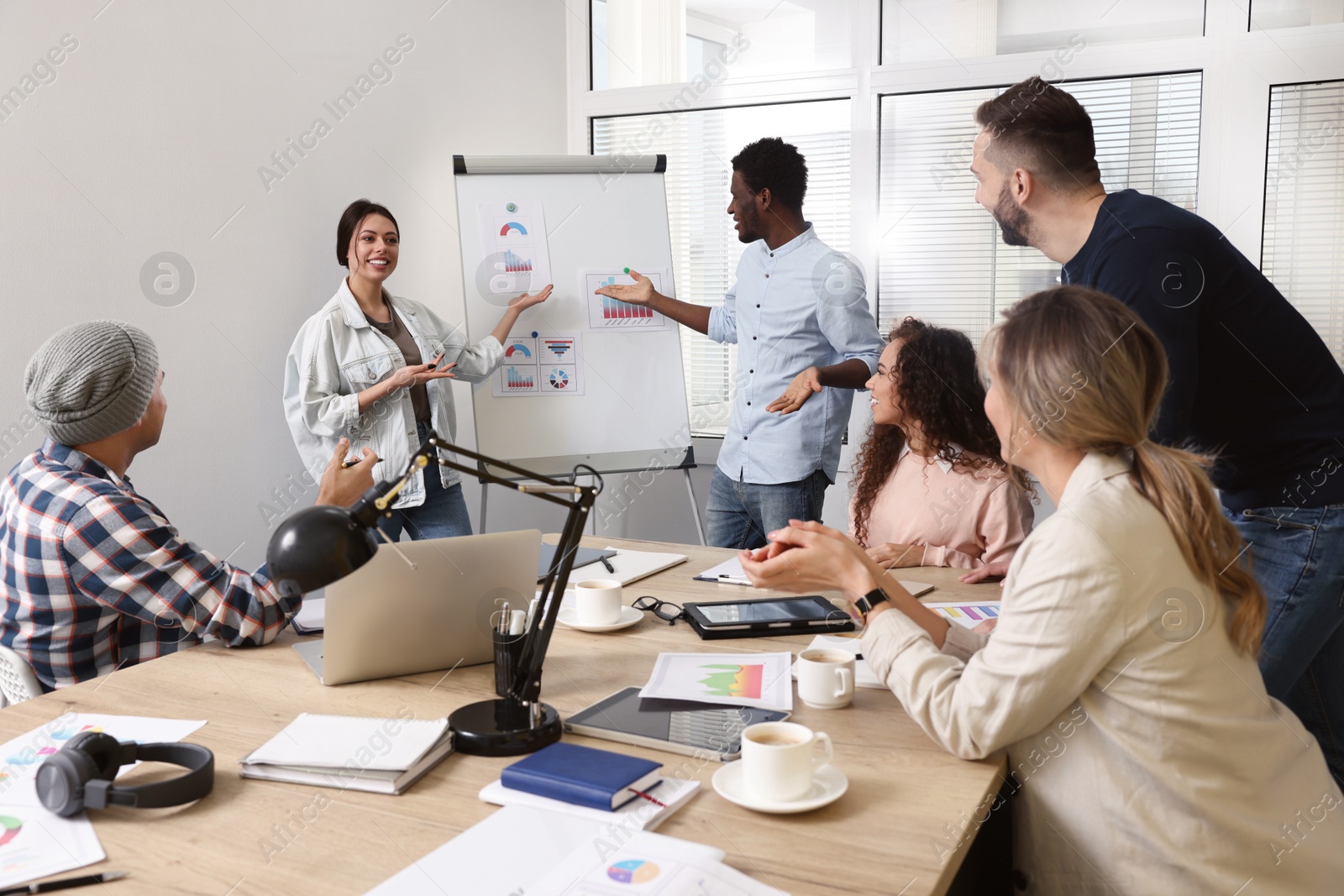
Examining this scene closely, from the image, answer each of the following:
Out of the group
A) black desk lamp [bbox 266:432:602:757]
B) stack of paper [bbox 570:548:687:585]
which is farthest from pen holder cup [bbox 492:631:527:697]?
stack of paper [bbox 570:548:687:585]

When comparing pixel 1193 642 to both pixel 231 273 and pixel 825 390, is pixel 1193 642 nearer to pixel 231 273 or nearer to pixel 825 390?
pixel 825 390

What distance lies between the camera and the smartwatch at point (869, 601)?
136 cm

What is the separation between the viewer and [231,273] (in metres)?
3.23

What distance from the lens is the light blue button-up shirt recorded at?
3.11 m

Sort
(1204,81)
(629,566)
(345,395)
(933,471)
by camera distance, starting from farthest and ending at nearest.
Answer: (1204,81) < (345,395) < (933,471) < (629,566)

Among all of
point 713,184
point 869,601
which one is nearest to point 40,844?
point 869,601

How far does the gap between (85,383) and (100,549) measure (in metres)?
0.28

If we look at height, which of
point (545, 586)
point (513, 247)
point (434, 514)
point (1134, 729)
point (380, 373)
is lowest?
point (434, 514)

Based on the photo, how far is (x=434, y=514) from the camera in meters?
3.45

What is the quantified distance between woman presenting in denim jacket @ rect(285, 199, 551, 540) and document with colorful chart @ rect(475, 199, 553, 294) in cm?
9

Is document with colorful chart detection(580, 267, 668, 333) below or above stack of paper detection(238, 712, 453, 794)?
above

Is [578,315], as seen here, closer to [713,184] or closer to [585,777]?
[713,184]

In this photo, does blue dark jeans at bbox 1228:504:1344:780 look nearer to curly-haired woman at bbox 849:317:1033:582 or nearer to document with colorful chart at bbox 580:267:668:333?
curly-haired woman at bbox 849:317:1033:582

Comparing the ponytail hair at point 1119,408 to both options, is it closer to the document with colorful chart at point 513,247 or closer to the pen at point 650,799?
the pen at point 650,799
